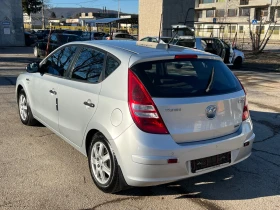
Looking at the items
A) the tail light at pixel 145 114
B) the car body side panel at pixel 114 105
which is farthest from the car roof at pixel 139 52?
the tail light at pixel 145 114

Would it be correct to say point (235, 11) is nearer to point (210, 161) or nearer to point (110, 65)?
point (110, 65)

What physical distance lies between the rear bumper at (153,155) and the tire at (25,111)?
2.78 m

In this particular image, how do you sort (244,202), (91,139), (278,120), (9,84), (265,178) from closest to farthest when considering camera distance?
(244,202)
(91,139)
(265,178)
(278,120)
(9,84)

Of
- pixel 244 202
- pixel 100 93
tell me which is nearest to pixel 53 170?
pixel 100 93

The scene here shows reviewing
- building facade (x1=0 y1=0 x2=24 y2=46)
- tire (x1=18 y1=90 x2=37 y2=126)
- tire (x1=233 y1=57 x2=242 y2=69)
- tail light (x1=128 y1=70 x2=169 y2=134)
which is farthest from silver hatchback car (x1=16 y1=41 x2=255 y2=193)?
building facade (x1=0 y1=0 x2=24 y2=46)

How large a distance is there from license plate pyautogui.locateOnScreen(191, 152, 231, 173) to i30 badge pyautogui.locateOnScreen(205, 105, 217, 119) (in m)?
0.41

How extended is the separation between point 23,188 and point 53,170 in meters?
0.51

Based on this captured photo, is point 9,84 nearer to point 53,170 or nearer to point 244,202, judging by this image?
point 53,170

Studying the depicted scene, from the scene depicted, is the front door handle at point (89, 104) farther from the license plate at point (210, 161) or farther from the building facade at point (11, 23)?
the building facade at point (11, 23)

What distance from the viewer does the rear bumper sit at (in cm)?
295

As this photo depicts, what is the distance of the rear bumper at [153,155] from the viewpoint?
2951 mm

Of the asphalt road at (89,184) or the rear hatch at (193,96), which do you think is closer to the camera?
the rear hatch at (193,96)

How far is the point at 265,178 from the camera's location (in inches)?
154

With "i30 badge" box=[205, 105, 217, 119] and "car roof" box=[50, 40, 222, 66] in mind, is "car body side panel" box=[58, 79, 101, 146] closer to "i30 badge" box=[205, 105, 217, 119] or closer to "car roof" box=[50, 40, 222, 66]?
"car roof" box=[50, 40, 222, 66]
